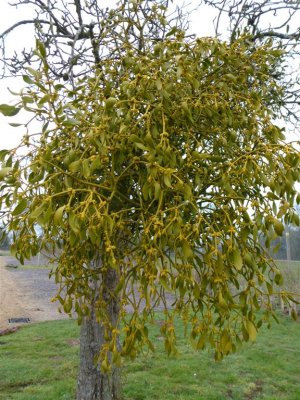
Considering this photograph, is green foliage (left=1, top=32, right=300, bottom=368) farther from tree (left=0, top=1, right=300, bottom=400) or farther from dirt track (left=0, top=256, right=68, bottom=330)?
dirt track (left=0, top=256, right=68, bottom=330)

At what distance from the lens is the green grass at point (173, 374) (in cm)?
480

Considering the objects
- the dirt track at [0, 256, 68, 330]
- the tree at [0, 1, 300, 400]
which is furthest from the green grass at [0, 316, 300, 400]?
the dirt track at [0, 256, 68, 330]

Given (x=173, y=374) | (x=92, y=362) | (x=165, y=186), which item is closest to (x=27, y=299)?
(x=173, y=374)

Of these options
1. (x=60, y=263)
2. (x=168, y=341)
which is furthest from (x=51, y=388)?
(x=168, y=341)

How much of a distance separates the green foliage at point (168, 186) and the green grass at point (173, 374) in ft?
9.23

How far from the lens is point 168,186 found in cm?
145

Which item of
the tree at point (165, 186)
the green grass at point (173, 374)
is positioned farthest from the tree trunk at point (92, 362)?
the green grass at point (173, 374)

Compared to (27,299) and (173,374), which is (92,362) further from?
(27,299)

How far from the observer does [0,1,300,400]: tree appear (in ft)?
5.02

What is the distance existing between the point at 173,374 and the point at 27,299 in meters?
11.6

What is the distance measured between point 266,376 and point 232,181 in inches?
179

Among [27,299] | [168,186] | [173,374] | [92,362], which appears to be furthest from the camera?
[27,299]

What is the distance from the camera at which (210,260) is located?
1.56m

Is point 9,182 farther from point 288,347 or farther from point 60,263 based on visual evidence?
point 288,347
